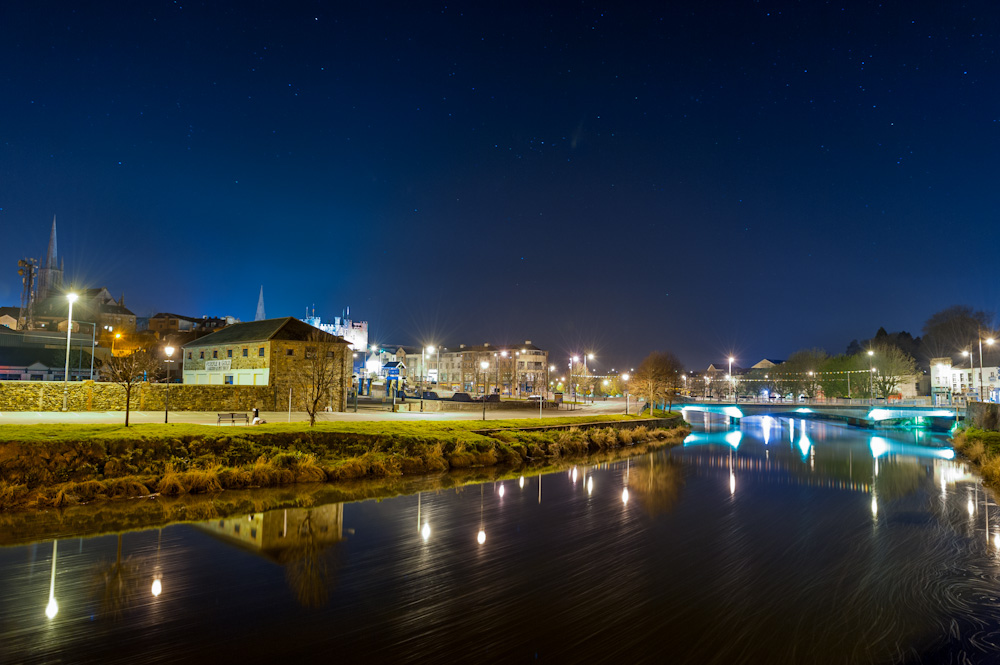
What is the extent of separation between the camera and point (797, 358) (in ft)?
340

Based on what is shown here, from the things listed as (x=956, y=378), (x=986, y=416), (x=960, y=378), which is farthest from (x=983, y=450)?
(x=956, y=378)

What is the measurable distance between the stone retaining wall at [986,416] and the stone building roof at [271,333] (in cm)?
4292

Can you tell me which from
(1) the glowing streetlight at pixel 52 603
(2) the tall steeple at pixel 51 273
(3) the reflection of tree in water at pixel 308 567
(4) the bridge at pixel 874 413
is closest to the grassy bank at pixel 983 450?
(4) the bridge at pixel 874 413

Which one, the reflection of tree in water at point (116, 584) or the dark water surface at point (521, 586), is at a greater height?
the reflection of tree in water at point (116, 584)

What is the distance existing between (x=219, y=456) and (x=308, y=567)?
375 inches

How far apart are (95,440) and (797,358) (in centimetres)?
10836

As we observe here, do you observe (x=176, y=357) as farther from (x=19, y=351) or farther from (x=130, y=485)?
(x=130, y=485)

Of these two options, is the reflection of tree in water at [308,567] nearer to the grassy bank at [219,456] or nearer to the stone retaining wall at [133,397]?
the grassy bank at [219,456]

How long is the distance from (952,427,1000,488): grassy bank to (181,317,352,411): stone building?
1305 inches

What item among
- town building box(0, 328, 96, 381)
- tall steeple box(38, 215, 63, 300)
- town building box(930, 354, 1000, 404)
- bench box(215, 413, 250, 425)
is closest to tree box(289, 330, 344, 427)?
bench box(215, 413, 250, 425)

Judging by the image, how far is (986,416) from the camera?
3747 cm

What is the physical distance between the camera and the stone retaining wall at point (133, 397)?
91.2ft

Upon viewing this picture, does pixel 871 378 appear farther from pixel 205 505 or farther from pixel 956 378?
pixel 205 505

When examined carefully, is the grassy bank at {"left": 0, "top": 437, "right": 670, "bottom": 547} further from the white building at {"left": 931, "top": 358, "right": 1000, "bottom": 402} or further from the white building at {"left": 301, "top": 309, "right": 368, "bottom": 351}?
the white building at {"left": 301, "top": 309, "right": 368, "bottom": 351}
